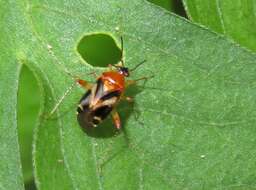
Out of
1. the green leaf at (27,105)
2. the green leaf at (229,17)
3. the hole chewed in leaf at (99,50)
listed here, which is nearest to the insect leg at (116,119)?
the hole chewed in leaf at (99,50)

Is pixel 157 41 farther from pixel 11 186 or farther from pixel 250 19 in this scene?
pixel 11 186

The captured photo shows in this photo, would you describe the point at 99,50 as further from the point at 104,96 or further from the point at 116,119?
the point at 116,119

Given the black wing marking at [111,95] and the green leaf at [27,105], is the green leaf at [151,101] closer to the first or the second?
the black wing marking at [111,95]

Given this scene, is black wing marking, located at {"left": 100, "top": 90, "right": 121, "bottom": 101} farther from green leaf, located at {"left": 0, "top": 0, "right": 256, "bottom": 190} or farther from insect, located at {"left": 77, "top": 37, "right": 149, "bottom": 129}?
green leaf, located at {"left": 0, "top": 0, "right": 256, "bottom": 190}

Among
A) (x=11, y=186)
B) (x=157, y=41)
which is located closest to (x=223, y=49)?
(x=157, y=41)

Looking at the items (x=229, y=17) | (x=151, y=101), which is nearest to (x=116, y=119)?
(x=151, y=101)

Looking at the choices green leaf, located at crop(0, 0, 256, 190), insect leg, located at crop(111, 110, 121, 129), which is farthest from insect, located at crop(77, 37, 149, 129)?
green leaf, located at crop(0, 0, 256, 190)

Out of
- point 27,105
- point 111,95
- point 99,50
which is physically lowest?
point 111,95
